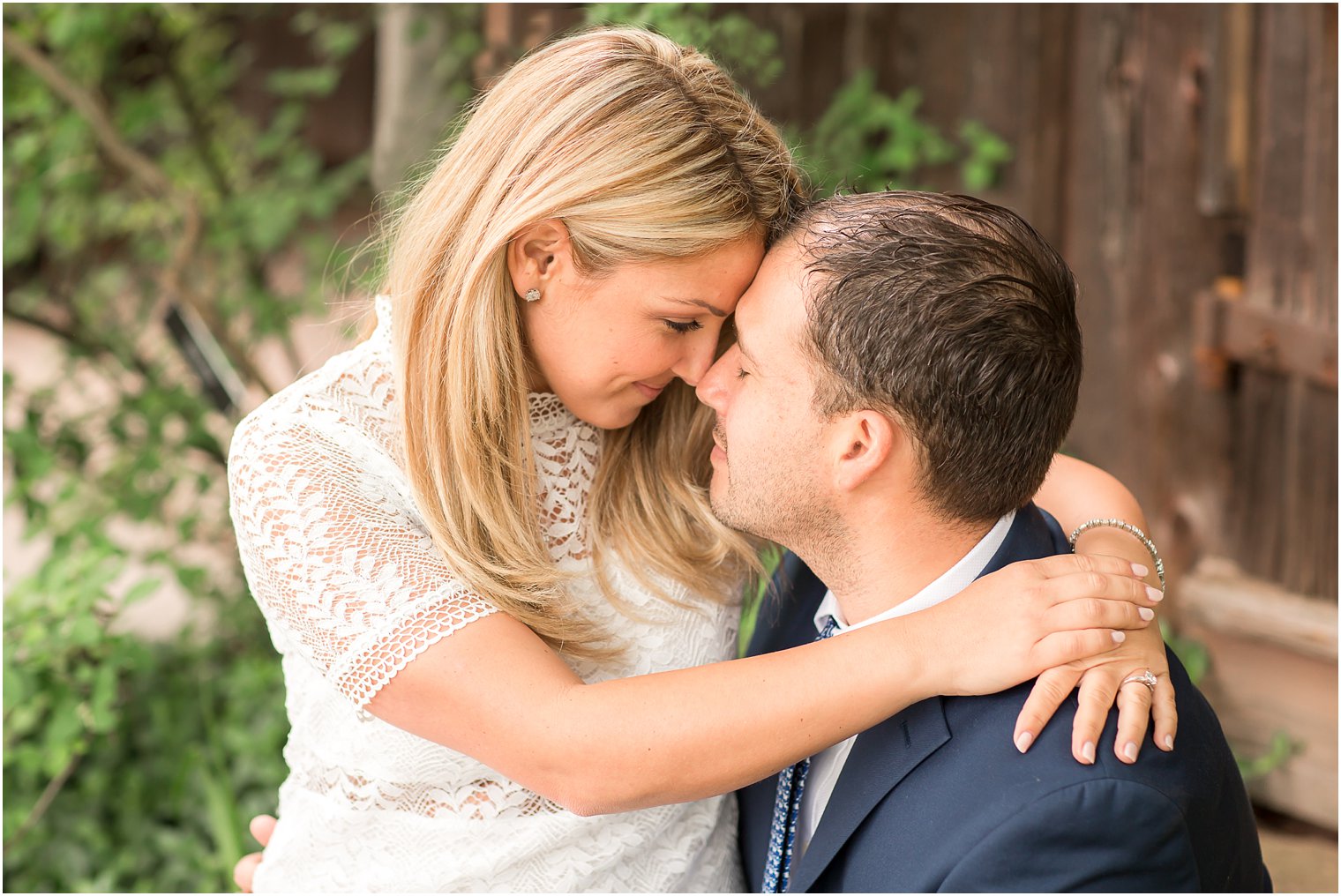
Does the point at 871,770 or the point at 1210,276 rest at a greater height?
the point at 871,770

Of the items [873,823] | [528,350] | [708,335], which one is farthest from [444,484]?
[873,823]

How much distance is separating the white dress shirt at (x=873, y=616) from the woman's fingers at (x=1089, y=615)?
25 cm

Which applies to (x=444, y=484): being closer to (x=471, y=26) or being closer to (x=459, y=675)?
(x=459, y=675)

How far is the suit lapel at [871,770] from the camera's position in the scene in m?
1.68

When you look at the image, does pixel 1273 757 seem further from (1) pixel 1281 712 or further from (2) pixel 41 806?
(2) pixel 41 806

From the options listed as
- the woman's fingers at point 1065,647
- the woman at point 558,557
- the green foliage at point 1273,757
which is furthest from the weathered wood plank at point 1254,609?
the woman's fingers at point 1065,647

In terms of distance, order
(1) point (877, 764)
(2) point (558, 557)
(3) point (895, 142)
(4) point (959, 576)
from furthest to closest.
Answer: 1. (3) point (895, 142)
2. (2) point (558, 557)
3. (4) point (959, 576)
4. (1) point (877, 764)

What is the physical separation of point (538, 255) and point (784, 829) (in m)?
0.98

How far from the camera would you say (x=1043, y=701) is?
5.06ft

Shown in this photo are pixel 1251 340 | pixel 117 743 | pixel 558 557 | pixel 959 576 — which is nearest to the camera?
pixel 959 576

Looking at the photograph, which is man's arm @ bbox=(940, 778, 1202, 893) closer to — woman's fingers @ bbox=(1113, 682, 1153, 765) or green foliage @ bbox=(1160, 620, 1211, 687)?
woman's fingers @ bbox=(1113, 682, 1153, 765)

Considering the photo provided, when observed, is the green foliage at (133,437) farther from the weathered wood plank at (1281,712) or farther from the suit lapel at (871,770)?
the weathered wood plank at (1281,712)

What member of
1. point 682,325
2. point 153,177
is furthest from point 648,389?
point 153,177

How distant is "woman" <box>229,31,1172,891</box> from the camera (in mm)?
1555
